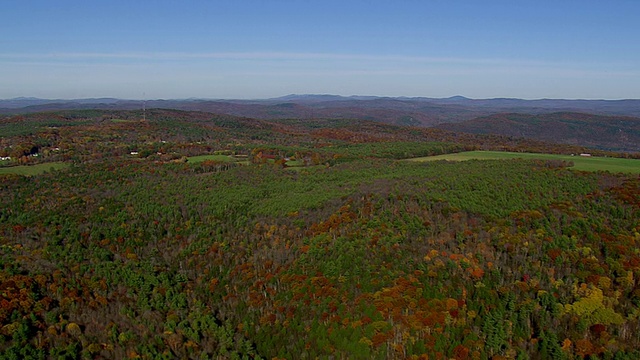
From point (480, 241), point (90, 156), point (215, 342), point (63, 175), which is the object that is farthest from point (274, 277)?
point (90, 156)

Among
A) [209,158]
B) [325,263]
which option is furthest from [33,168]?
[325,263]

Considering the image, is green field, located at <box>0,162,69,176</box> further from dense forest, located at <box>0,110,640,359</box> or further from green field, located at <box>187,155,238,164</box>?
green field, located at <box>187,155,238,164</box>

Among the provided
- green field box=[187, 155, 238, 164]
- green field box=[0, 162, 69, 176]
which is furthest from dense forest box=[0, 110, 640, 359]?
green field box=[187, 155, 238, 164]

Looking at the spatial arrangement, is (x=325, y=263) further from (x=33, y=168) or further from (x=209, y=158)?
(x=33, y=168)

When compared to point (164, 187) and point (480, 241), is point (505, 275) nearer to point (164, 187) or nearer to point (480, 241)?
point (480, 241)

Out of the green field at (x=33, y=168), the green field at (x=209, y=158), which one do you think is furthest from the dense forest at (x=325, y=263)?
the green field at (x=209, y=158)

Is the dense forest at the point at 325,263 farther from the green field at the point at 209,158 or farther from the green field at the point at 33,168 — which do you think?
the green field at the point at 209,158

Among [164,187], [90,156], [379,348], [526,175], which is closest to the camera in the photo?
[379,348]
